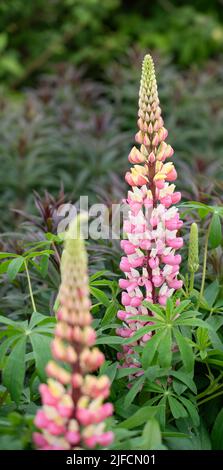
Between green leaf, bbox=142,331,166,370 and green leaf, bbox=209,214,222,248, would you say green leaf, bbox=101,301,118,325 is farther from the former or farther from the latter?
green leaf, bbox=209,214,222,248

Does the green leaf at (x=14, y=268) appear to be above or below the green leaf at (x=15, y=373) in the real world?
above

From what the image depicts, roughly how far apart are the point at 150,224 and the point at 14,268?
1.51 feet

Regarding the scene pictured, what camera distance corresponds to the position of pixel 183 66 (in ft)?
22.6

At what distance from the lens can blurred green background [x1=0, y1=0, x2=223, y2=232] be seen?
4312 millimetres

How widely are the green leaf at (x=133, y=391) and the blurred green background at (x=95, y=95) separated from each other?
1010 mm

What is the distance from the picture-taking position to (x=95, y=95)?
5379 millimetres

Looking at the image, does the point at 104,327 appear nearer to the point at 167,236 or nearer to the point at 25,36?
the point at 167,236

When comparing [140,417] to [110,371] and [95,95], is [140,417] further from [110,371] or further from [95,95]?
[95,95]

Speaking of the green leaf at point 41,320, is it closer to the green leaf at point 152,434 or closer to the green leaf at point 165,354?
the green leaf at point 165,354

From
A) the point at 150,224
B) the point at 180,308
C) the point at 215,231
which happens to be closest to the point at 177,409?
the point at 180,308

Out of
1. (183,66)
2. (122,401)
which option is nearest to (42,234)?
(122,401)

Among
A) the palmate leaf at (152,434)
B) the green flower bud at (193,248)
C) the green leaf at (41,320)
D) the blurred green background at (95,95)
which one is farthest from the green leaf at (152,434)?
the blurred green background at (95,95)

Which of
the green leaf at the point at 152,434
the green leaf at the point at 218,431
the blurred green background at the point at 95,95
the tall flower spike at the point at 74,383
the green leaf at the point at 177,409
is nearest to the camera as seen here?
the tall flower spike at the point at 74,383

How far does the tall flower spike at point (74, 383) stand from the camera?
1.48 metres
